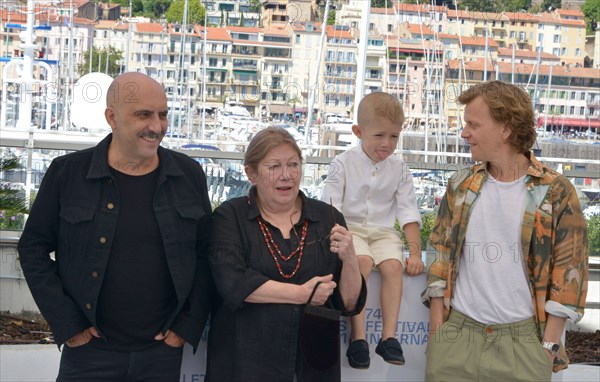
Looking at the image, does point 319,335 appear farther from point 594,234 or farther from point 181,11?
point 181,11

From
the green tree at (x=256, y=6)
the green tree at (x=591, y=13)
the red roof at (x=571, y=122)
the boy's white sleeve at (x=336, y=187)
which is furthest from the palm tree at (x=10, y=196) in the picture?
the green tree at (x=591, y=13)

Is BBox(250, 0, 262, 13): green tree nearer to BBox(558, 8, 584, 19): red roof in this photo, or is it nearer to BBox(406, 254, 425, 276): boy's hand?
BBox(558, 8, 584, 19): red roof

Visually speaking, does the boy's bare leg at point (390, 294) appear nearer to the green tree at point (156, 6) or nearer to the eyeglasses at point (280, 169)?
the eyeglasses at point (280, 169)

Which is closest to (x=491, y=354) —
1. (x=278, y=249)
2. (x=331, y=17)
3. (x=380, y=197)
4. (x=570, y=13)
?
(x=278, y=249)

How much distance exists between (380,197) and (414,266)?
1.51 feet

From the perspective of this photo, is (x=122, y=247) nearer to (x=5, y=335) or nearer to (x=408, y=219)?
(x=408, y=219)

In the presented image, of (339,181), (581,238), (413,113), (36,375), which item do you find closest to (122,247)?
(339,181)

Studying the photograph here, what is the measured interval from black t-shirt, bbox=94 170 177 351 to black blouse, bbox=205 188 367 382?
27cm

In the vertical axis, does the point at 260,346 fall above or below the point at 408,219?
below

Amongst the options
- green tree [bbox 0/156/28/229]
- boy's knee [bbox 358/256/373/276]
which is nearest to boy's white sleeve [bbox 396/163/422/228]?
boy's knee [bbox 358/256/373/276]

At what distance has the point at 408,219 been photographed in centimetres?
489

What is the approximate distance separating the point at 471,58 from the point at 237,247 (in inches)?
1768

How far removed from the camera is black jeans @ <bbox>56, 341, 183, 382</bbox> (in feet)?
12.6

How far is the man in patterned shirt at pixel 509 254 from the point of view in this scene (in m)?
4.09
